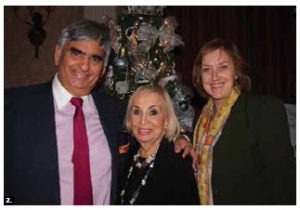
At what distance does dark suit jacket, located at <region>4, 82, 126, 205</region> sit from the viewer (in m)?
1.92

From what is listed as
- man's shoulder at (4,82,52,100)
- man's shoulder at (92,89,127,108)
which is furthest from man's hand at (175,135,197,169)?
man's shoulder at (4,82,52,100)

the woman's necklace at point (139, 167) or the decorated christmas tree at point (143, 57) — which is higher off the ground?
the decorated christmas tree at point (143, 57)

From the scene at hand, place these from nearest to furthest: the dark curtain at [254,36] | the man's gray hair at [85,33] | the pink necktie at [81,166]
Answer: the pink necktie at [81,166]
the man's gray hair at [85,33]
the dark curtain at [254,36]

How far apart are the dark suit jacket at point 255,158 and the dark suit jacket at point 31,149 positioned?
634 mm

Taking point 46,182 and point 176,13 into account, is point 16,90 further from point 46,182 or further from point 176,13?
point 176,13

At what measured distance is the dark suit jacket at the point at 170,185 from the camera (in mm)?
1853

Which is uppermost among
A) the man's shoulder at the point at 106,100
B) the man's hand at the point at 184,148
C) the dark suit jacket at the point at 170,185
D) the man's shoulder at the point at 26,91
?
the man's shoulder at the point at 26,91

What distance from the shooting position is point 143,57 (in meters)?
3.07

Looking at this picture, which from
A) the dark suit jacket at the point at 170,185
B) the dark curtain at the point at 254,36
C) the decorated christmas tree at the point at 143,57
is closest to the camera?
the dark suit jacket at the point at 170,185

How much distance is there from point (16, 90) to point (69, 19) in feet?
7.21

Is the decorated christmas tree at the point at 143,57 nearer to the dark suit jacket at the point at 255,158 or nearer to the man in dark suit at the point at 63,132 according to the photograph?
the man in dark suit at the point at 63,132

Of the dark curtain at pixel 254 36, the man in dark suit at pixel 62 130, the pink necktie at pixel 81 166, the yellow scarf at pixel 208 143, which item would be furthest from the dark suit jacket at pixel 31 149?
the dark curtain at pixel 254 36

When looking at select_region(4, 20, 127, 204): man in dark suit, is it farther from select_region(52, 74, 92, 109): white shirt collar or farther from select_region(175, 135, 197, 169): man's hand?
select_region(175, 135, 197, 169): man's hand
